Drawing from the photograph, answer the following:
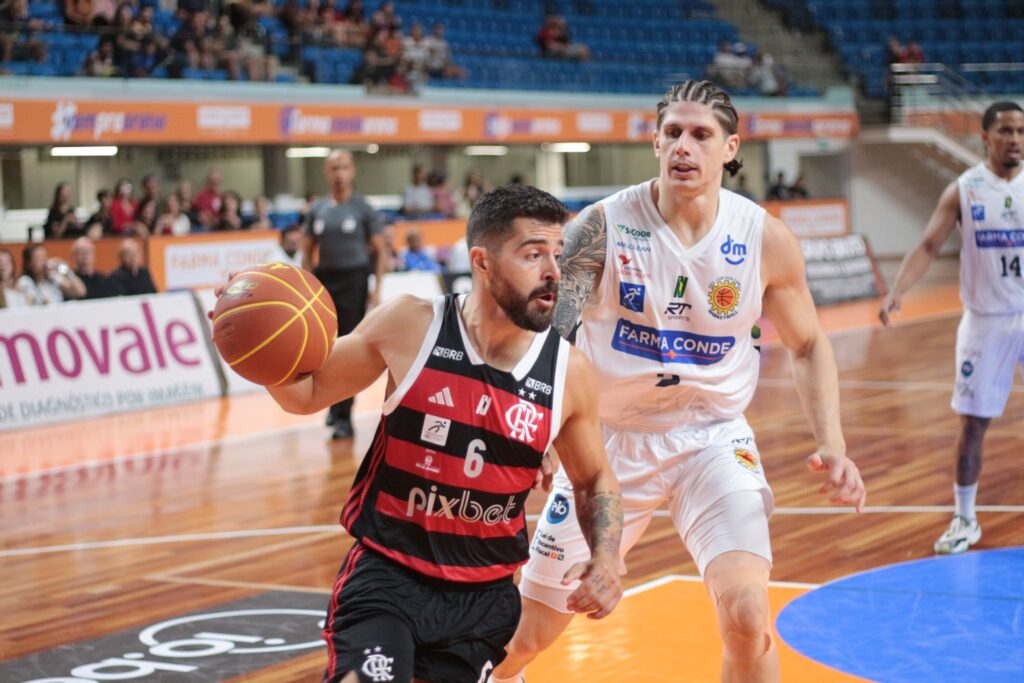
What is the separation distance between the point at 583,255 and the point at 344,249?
6.42 m

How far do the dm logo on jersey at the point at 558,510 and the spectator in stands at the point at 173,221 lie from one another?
12.8m

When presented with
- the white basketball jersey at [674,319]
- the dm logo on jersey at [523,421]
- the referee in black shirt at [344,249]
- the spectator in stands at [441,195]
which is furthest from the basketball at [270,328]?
the spectator in stands at [441,195]

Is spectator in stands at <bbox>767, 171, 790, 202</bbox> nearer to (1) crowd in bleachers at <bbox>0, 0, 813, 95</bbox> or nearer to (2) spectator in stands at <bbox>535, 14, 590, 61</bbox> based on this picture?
(1) crowd in bleachers at <bbox>0, 0, 813, 95</bbox>

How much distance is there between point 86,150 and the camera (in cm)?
1925

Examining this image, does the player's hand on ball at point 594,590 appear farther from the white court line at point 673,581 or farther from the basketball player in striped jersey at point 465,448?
the white court line at point 673,581

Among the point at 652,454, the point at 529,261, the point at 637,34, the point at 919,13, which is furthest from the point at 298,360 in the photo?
the point at 919,13

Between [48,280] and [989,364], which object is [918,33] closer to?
[48,280]

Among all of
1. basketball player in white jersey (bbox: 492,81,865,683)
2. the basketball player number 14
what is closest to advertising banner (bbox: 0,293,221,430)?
the basketball player number 14

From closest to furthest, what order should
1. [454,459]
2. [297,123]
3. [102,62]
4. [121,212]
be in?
1. [454,459]
2. [121,212]
3. [102,62]
4. [297,123]

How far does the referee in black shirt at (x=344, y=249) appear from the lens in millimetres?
10602

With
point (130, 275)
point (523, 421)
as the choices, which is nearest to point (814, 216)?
point (130, 275)

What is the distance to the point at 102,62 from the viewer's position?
1767cm

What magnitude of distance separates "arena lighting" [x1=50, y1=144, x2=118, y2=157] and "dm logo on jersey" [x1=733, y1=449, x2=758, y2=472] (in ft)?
52.4

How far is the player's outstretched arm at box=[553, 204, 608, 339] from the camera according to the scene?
171 inches
